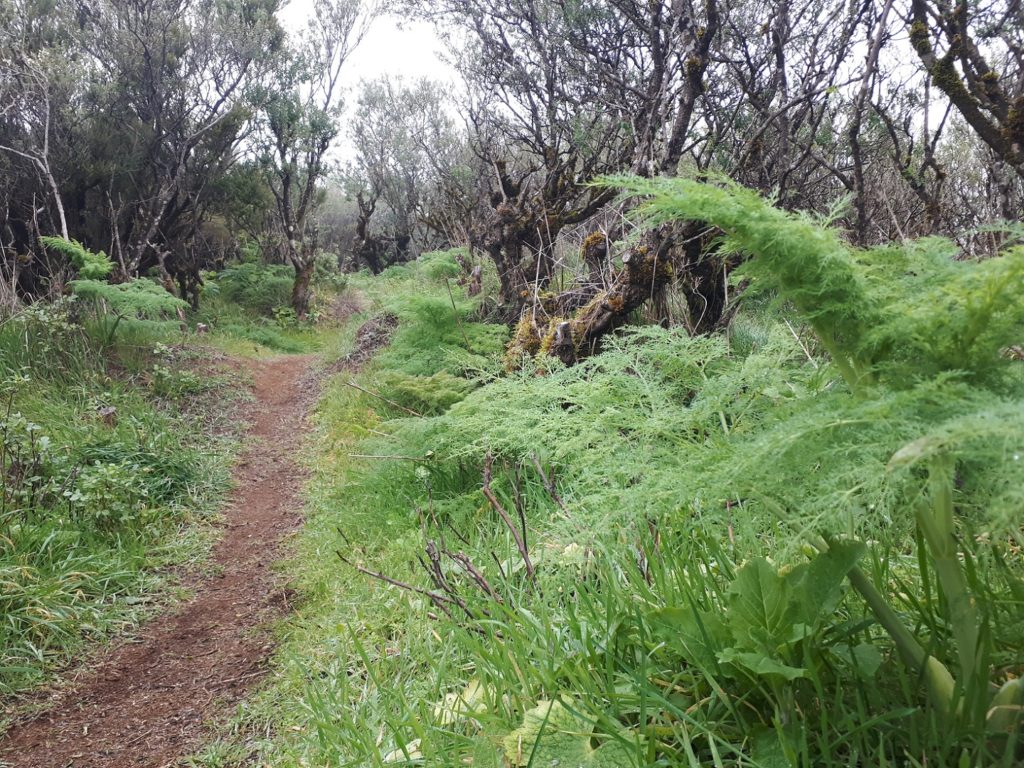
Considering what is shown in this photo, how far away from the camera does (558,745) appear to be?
5.03 ft

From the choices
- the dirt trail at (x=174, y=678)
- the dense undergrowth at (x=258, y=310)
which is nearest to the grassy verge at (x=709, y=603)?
the dirt trail at (x=174, y=678)

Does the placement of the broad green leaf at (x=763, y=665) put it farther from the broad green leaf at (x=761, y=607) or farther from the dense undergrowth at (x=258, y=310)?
the dense undergrowth at (x=258, y=310)

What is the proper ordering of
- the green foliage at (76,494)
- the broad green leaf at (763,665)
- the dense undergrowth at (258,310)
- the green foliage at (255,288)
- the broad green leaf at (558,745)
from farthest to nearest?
the green foliage at (255,288)
the dense undergrowth at (258,310)
the green foliage at (76,494)
the broad green leaf at (558,745)
the broad green leaf at (763,665)

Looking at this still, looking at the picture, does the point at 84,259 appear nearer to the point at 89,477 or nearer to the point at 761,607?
the point at 89,477

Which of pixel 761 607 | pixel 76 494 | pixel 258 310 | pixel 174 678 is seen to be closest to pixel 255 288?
pixel 258 310

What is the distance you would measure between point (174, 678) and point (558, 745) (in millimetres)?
2878

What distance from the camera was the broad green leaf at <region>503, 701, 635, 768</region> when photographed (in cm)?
145

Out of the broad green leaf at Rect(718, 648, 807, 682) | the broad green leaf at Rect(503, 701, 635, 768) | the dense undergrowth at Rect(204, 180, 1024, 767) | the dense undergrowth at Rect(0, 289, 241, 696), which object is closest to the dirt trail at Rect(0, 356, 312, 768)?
the dense undergrowth at Rect(0, 289, 241, 696)

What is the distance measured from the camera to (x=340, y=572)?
4.06 metres

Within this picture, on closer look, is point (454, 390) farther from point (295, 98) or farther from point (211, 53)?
point (295, 98)

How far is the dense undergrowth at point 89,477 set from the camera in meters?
3.82

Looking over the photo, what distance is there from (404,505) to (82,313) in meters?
6.68

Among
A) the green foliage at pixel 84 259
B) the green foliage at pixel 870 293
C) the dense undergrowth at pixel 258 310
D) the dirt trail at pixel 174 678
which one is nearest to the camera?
the green foliage at pixel 870 293

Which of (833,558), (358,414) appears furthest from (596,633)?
(358,414)
